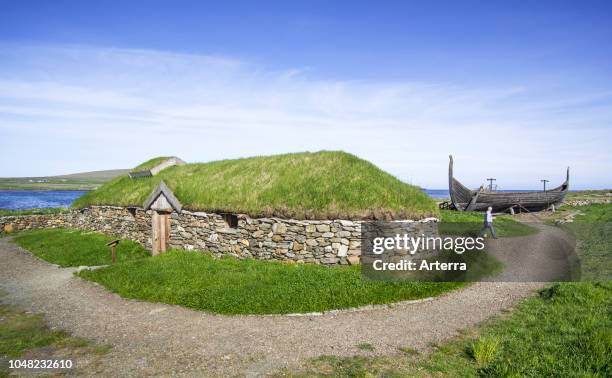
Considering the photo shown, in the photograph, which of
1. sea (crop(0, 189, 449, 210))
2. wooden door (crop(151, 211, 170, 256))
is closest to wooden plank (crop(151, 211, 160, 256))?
wooden door (crop(151, 211, 170, 256))

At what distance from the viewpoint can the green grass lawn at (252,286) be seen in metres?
9.49

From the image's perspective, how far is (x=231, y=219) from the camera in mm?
14812

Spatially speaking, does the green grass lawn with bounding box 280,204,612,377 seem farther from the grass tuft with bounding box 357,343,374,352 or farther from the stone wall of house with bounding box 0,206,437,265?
the stone wall of house with bounding box 0,206,437,265

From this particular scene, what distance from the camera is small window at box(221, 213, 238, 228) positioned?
1466 cm

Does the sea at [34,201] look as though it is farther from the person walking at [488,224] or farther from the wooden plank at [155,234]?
the wooden plank at [155,234]

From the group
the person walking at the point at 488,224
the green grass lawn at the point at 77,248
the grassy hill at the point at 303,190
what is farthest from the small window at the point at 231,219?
the person walking at the point at 488,224

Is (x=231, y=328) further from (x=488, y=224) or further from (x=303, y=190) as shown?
(x=488, y=224)

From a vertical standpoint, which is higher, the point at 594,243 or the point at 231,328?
the point at 594,243

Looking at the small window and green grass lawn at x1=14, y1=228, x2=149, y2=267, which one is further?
green grass lawn at x1=14, y1=228, x2=149, y2=267

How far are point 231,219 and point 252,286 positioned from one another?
15.9ft

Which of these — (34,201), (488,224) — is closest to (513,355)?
(488,224)

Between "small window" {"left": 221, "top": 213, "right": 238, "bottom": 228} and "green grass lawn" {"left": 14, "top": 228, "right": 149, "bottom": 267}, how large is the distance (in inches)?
199

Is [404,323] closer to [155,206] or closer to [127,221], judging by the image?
[155,206]

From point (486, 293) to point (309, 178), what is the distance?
25.7 ft
